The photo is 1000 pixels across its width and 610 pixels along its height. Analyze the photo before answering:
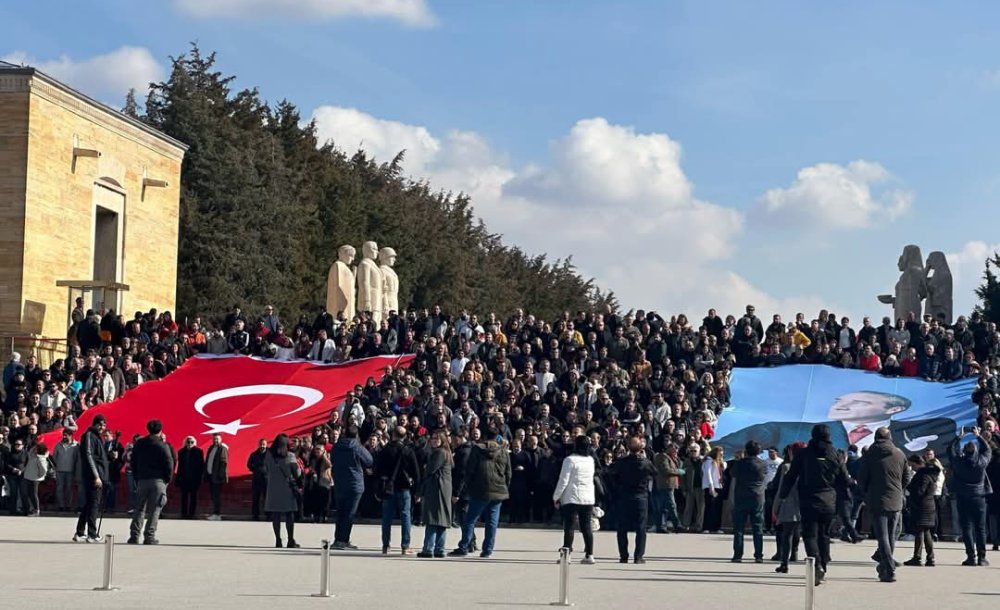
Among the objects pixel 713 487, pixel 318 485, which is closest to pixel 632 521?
pixel 713 487

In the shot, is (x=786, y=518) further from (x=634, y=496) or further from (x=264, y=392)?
(x=264, y=392)

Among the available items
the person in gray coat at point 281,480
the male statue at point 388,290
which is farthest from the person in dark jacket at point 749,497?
the male statue at point 388,290

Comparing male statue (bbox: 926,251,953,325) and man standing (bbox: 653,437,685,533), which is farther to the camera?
male statue (bbox: 926,251,953,325)

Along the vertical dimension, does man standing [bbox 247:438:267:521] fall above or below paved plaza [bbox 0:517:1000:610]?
above

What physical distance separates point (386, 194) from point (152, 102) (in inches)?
632

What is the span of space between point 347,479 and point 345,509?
0.44 m

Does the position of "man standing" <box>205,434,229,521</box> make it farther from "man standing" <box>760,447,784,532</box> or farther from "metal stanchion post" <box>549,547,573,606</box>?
"metal stanchion post" <box>549,547,573,606</box>

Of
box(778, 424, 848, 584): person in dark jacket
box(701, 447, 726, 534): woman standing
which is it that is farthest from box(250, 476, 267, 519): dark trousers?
box(778, 424, 848, 584): person in dark jacket

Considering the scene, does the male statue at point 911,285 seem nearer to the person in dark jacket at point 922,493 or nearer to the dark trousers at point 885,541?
the person in dark jacket at point 922,493

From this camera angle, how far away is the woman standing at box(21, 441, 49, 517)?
29.8m

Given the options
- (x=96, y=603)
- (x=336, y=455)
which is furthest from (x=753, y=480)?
(x=96, y=603)

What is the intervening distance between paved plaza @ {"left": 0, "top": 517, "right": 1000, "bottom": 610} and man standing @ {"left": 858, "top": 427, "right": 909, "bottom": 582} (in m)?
0.44

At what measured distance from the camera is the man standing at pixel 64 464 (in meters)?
29.9

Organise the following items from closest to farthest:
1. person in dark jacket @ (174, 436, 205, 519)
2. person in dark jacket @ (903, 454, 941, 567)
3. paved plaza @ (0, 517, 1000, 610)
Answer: paved plaza @ (0, 517, 1000, 610) → person in dark jacket @ (903, 454, 941, 567) → person in dark jacket @ (174, 436, 205, 519)
